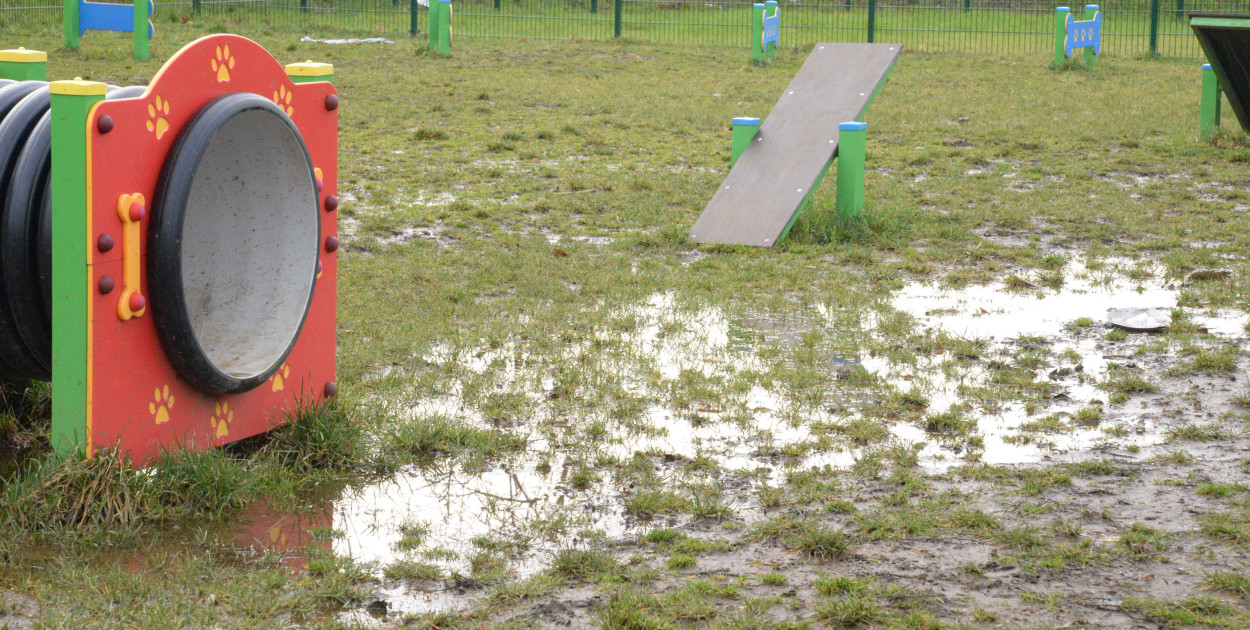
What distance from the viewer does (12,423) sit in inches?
187

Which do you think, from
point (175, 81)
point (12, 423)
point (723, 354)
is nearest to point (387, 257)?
point (723, 354)

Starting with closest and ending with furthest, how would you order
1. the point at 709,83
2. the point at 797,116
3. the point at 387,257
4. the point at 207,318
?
the point at 207,318 < the point at 387,257 < the point at 797,116 < the point at 709,83

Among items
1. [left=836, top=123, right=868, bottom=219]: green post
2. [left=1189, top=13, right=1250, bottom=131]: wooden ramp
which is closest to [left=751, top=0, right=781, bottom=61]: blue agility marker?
[left=1189, top=13, right=1250, bottom=131]: wooden ramp

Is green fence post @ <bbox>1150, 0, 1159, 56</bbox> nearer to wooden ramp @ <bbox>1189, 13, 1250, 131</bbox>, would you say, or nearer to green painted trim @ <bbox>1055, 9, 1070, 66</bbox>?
green painted trim @ <bbox>1055, 9, 1070, 66</bbox>

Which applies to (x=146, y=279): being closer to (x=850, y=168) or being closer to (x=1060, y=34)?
(x=850, y=168)

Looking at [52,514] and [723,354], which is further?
[723,354]

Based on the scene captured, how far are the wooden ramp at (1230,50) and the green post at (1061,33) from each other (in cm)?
739

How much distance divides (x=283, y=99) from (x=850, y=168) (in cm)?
483

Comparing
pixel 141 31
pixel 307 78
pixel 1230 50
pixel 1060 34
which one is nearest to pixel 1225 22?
pixel 1230 50

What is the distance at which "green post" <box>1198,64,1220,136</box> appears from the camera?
41.3 ft

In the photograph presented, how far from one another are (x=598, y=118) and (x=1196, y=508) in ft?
33.5

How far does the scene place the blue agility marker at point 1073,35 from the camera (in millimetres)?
19312

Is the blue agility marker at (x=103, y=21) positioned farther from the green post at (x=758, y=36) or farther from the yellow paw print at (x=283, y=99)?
the yellow paw print at (x=283, y=99)

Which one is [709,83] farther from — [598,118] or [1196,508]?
[1196,508]
